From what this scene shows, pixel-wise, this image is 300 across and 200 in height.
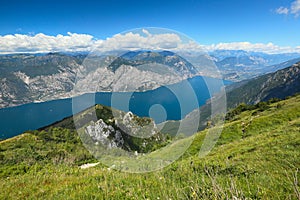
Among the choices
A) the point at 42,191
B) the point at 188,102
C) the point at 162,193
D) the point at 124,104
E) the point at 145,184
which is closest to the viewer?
the point at 162,193

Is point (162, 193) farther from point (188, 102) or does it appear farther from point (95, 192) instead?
point (188, 102)

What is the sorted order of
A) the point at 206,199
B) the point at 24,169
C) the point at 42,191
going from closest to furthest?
the point at 206,199, the point at 42,191, the point at 24,169

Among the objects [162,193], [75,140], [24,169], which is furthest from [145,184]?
[75,140]

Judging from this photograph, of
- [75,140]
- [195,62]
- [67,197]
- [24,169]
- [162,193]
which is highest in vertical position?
[195,62]

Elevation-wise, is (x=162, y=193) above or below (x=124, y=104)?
below

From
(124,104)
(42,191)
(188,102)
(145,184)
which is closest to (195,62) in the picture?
(188,102)

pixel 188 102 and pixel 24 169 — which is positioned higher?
pixel 188 102

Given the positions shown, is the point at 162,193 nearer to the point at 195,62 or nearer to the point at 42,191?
the point at 42,191

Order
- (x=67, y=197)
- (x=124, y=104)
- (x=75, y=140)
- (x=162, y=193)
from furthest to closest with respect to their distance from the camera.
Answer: (x=75, y=140), (x=124, y=104), (x=67, y=197), (x=162, y=193)

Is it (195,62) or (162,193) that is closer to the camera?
(162,193)
